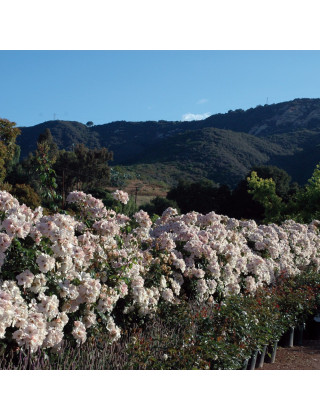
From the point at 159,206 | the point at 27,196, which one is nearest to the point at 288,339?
the point at 27,196

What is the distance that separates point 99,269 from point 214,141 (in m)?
51.7

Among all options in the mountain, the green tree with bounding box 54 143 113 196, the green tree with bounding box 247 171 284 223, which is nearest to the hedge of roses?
the green tree with bounding box 247 171 284 223

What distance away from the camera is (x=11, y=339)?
2.92 metres

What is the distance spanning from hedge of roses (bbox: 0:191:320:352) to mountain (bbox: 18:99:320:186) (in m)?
37.4

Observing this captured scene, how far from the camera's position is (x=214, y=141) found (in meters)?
54.4

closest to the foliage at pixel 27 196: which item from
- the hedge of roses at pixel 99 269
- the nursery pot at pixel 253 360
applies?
the hedge of roses at pixel 99 269

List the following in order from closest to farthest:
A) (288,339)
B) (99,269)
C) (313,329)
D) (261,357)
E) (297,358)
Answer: (99,269) < (261,357) < (297,358) < (288,339) < (313,329)

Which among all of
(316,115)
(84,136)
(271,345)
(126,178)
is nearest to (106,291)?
(271,345)

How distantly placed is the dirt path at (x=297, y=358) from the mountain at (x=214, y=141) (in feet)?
123

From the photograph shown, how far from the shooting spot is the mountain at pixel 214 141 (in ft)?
156

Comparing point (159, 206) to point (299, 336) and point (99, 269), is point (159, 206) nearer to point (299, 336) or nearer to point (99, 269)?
point (299, 336)

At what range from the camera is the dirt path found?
185 inches

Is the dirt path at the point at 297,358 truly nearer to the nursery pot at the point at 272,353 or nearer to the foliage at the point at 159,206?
the nursery pot at the point at 272,353
